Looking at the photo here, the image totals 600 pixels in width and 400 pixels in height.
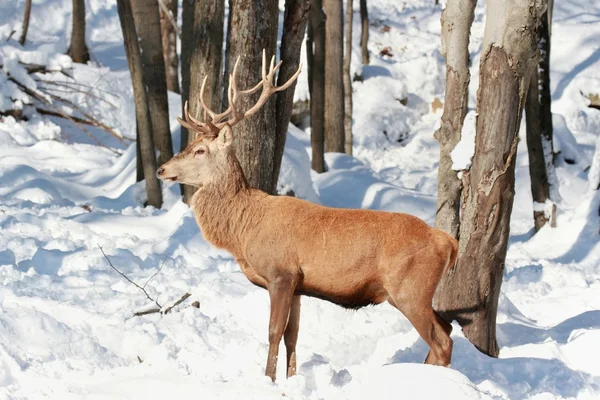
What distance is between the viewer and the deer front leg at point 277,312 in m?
6.05

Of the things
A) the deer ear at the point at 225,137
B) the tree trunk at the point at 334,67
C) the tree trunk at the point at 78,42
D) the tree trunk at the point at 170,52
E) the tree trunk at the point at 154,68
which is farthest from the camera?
the tree trunk at the point at 78,42

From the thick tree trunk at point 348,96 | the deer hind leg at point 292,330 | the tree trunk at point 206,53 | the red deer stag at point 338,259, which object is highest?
the tree trunk at point 206,53

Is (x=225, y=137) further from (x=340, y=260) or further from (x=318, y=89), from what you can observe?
(x=318, y=89)

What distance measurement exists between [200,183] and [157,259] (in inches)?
122

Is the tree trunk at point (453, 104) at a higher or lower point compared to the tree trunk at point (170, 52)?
higher

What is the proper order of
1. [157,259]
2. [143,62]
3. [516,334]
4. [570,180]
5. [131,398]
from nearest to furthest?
1. [131,398]
2. [516,334]
3. [157,259]
4. [143,62]
5. [570,180]

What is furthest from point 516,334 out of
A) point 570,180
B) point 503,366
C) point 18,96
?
point 18,96

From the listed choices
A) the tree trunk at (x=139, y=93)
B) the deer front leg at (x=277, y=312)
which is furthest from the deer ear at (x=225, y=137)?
the tree trunk at (x=139, y=93)

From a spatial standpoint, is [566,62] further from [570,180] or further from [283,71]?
[283,71]

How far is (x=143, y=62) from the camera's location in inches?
495

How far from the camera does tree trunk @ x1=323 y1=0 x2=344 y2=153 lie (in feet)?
56.7

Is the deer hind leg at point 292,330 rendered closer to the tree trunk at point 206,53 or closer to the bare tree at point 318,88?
the tree trunk at point 206,53

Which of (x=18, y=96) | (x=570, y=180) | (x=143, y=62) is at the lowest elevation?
(x=570, y=180)

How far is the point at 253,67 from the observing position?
27.9 feet
